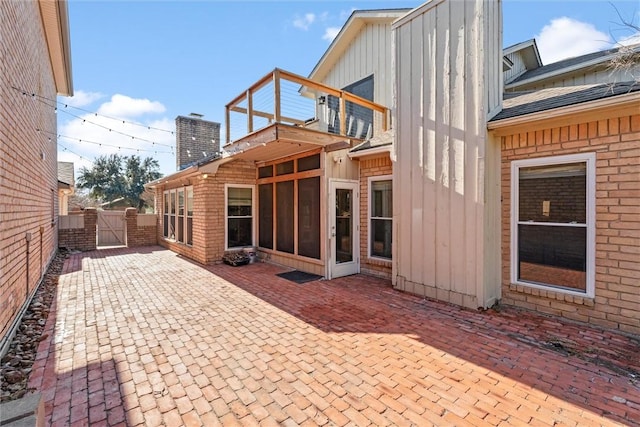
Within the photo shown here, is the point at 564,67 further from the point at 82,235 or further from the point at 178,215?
the point at 82,235

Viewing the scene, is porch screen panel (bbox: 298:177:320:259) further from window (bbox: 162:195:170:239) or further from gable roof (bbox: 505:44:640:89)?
window (bbox: 162:195:170:239)

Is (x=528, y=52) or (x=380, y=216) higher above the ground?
(x=528, y=52)

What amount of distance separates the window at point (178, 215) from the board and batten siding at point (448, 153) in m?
7.06

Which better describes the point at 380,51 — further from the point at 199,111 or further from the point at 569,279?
the point at 199,111

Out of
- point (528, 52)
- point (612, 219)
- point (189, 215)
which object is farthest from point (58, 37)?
point (528, 52)

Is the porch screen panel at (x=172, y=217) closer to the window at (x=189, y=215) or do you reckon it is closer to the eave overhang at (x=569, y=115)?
the window at (x=189, y=215)

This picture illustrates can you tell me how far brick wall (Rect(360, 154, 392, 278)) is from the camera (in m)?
6.64

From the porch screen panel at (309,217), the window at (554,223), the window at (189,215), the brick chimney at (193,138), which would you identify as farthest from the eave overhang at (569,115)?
the brick chimney at (193,138)

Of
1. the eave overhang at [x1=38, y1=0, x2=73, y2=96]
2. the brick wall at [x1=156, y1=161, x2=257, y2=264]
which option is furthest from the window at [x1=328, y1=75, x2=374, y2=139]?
the eave overhang at [x1=38, y1=0, x2=73, y2=96]

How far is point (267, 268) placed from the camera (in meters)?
7.80

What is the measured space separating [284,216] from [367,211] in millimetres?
2325

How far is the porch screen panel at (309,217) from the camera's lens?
22.5 feet

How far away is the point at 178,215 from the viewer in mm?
10680

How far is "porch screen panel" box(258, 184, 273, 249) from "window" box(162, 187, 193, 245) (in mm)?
2476
